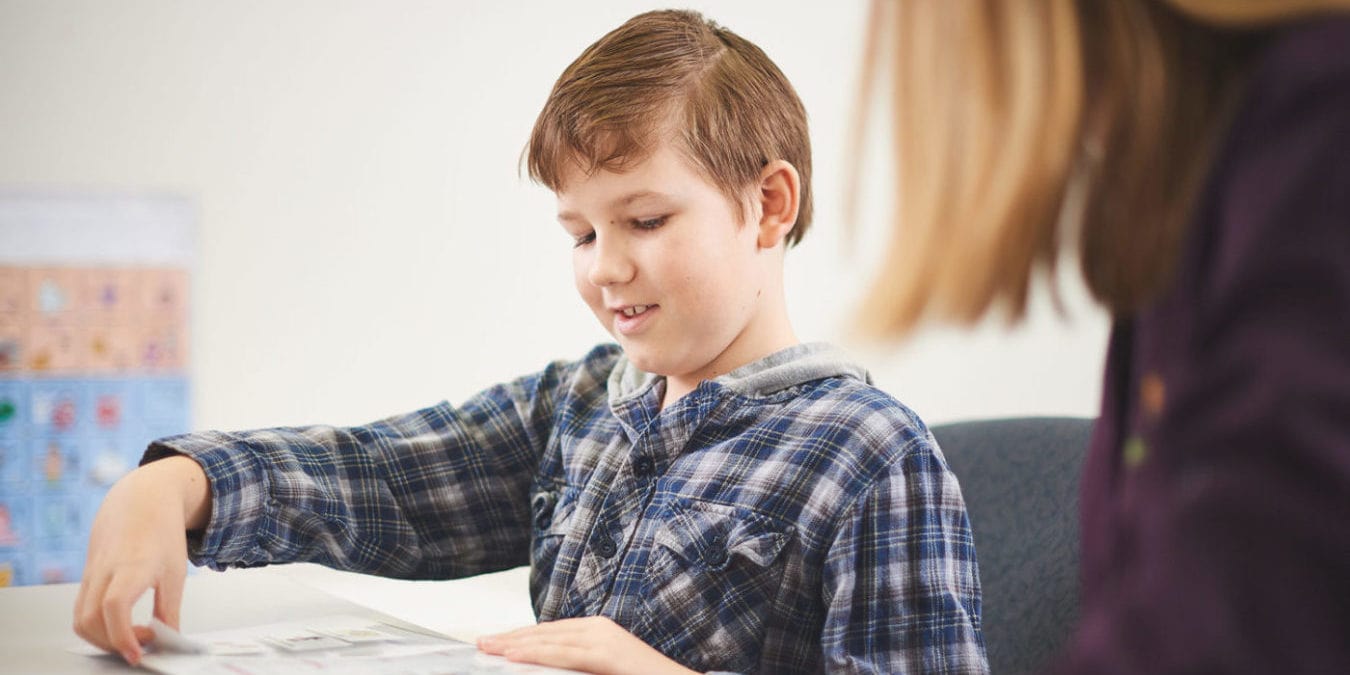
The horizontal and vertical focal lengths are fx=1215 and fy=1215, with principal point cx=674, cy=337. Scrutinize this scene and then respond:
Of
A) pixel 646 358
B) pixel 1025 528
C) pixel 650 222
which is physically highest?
pixel 650 222

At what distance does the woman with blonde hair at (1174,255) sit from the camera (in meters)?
0.31

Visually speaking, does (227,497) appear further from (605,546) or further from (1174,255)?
(1174,255)

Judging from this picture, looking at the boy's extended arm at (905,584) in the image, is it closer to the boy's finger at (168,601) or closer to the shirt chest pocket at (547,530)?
the shirt chest pocket at (547,530)

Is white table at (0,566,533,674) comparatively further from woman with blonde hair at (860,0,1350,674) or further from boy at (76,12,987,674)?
woman with blonde hair at (860,0,1350,674)

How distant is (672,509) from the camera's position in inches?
33.9

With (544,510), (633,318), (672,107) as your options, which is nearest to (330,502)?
(544,510)

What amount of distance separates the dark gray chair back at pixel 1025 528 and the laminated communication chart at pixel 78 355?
1398 mm

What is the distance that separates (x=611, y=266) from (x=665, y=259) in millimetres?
39

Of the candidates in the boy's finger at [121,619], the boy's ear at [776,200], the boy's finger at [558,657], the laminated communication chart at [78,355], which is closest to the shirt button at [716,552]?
the boy's finger at [558,657]

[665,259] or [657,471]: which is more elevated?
[665,259]

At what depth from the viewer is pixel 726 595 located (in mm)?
814

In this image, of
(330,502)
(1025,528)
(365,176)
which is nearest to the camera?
(330,502)

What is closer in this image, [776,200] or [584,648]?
[584,648]

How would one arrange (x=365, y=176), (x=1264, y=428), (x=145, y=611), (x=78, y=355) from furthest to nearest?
(x=365, y=176) → (x=78, y=355) → (x=145, y=611) → (x=1264, y=428)
